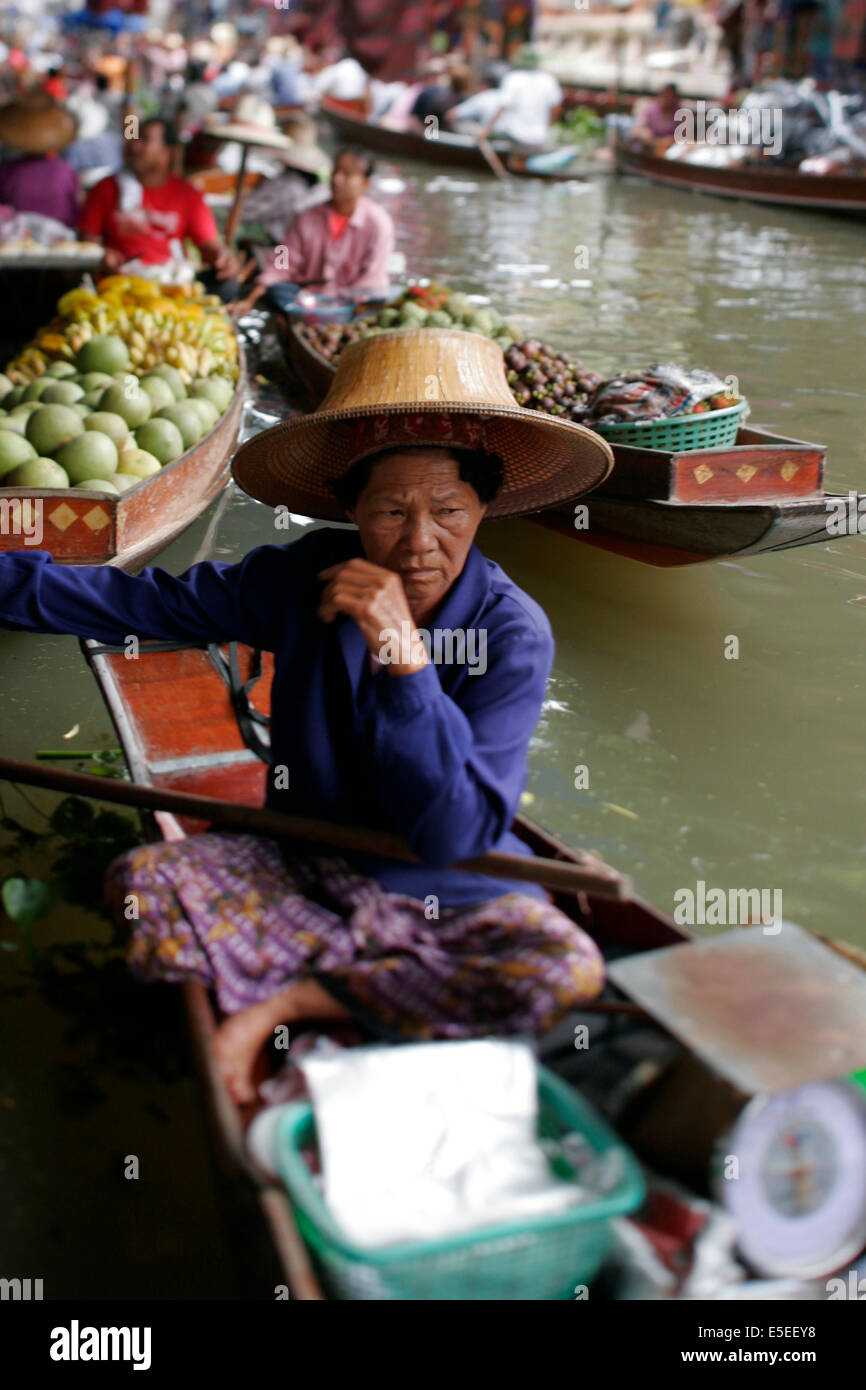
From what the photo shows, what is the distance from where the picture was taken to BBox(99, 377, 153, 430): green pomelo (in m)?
4.32

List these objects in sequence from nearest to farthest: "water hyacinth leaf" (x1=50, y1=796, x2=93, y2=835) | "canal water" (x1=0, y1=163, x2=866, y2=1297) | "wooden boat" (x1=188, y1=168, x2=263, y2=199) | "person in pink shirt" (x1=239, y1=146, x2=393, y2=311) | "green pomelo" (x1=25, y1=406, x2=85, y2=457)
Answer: "canal water" (x1=0, y1=163, x2=866, y2=1297), "water hyacinth leaf" (x1=50, y1=796, x2=93, y2=835), "green pomelo" (x1=25, y1=406, x2=85, y2=457), "person in pink shirt" (x1=239, y1=146, x2=393, y2=311), "wooden boat" (x1=188, y1=168, x2=263, y2=199)

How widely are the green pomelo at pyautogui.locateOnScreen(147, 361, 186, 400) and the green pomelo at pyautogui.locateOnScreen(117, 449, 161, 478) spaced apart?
615 mm

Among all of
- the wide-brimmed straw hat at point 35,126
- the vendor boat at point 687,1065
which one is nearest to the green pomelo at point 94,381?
the vendor boat at point 687,1065

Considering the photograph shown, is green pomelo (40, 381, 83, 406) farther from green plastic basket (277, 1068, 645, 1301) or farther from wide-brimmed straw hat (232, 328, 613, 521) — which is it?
green plastic basket (277, 1068, 645, 1301)

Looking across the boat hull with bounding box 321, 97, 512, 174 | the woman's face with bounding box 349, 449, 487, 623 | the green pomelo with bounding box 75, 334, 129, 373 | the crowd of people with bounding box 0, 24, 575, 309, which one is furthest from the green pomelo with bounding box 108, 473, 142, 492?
the boat hull with bounding box 321, 97, 512, 174

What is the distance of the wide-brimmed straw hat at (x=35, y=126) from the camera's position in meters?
7.79

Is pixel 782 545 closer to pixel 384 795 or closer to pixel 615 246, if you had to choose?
pixel 384 795

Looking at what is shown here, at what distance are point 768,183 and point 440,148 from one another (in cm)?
506

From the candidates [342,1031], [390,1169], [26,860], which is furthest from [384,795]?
[26,860]

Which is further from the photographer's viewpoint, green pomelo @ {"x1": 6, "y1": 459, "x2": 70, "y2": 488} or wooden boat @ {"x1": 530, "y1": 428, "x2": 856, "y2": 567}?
green pomelo @ {"x1": 6, "y1": 459, "x2": 70, "y2": 488}

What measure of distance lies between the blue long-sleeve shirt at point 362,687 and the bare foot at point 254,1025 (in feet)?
0.69

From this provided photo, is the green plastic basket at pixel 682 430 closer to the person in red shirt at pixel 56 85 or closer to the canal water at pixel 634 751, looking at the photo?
the canal water at pixel 634 751
